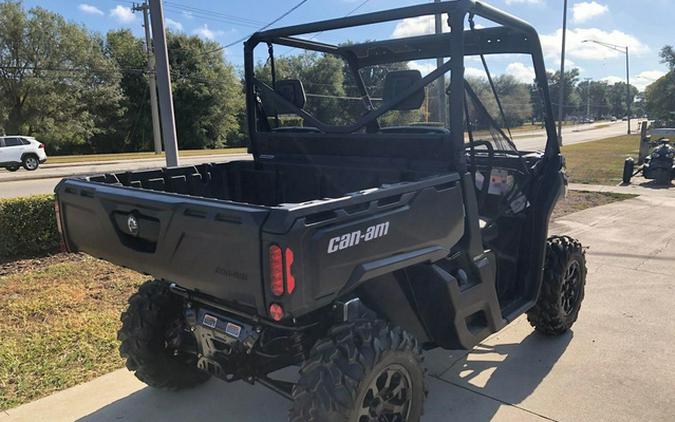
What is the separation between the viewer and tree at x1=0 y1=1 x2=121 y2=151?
107 ft

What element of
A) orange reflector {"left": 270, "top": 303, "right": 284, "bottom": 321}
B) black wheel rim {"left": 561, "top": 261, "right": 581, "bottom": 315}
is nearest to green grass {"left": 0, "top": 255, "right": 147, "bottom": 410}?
orange reflector {"left": 270, "top": 303, "right": 284, "bottom": 321}

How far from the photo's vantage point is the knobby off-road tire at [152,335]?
123 inches

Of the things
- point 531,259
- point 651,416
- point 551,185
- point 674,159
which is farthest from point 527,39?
point 674,159

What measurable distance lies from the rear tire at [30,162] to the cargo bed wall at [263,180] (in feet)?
70.6

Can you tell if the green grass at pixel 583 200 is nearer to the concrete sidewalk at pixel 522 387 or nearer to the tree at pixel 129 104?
the concrete sidewalk at pixel 522 387

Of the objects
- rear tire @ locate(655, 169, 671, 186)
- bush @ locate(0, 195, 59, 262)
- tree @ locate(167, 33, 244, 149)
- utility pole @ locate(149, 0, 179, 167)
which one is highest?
tree @ locate(167, 33, 244, 149)

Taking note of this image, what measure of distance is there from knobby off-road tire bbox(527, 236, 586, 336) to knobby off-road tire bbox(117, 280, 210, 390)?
258 centimetres

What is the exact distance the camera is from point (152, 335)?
124 inches

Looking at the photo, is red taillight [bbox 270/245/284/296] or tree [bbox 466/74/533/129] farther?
tree [bbox 466/74/533/129]

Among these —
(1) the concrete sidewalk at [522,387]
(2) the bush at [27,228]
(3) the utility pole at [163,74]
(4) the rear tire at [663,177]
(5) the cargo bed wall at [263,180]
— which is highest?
(3) the utility pole at [163,74]

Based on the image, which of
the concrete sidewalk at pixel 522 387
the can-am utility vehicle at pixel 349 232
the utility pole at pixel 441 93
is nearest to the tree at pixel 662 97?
the concrete sidewalk at pixel 522 387

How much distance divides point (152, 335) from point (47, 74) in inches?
1423

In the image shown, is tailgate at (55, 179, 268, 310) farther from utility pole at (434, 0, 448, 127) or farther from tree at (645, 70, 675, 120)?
tree at (645, 70, 675, 120)

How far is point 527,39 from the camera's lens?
3553mm
